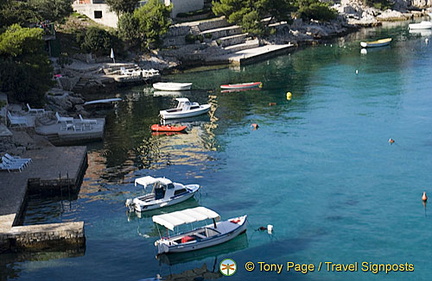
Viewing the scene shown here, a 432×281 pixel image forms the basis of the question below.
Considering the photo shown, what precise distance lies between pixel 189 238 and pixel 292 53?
277 ft

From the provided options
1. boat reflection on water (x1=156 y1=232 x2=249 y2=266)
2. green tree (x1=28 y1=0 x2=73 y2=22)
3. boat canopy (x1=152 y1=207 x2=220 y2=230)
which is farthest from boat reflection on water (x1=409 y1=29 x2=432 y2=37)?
boat canopy (x1=152 y1=207 x2=220 y2=230)

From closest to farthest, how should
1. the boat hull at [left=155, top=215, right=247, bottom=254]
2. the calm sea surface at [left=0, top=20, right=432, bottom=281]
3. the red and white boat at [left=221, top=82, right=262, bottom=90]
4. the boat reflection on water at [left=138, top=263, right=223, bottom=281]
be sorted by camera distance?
the boat reflection on water at [left=138, top=263, right=223, bottom=281] → the calm sea surface at [left=0, top=20, right=432, bottom=281] → the boat hull at [left=155, top=215, right=247, bottom=254] → the red and white boat at [left=221, top=82, right=262, bottom=90]

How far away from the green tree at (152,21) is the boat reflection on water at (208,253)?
67.5 metres

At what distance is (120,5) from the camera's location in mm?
108375

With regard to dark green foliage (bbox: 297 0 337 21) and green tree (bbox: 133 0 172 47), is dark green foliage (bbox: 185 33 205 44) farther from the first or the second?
dark green foliage (bbox: 297 0 337 21)

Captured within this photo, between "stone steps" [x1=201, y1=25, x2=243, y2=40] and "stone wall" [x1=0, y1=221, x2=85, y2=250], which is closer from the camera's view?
"stone wall" [x1=0, y1=221, x2=85, y2=250]

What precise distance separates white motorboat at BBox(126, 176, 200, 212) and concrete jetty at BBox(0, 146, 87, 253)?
614cm

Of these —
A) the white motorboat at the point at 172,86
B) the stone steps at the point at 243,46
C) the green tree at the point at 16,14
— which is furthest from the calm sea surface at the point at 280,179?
the stone steps at the point at 243,46

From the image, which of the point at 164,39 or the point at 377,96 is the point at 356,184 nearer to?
the point at 377,96

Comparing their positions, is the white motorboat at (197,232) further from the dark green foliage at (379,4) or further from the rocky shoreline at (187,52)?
the dark green foliage at (379,4)

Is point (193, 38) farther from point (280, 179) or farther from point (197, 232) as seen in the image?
point (197, 232)

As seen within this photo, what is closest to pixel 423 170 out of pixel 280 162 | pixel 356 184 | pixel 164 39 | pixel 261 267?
pixel 356 184

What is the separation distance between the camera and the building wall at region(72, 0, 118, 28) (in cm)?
11050

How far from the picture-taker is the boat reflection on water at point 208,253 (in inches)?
1539
